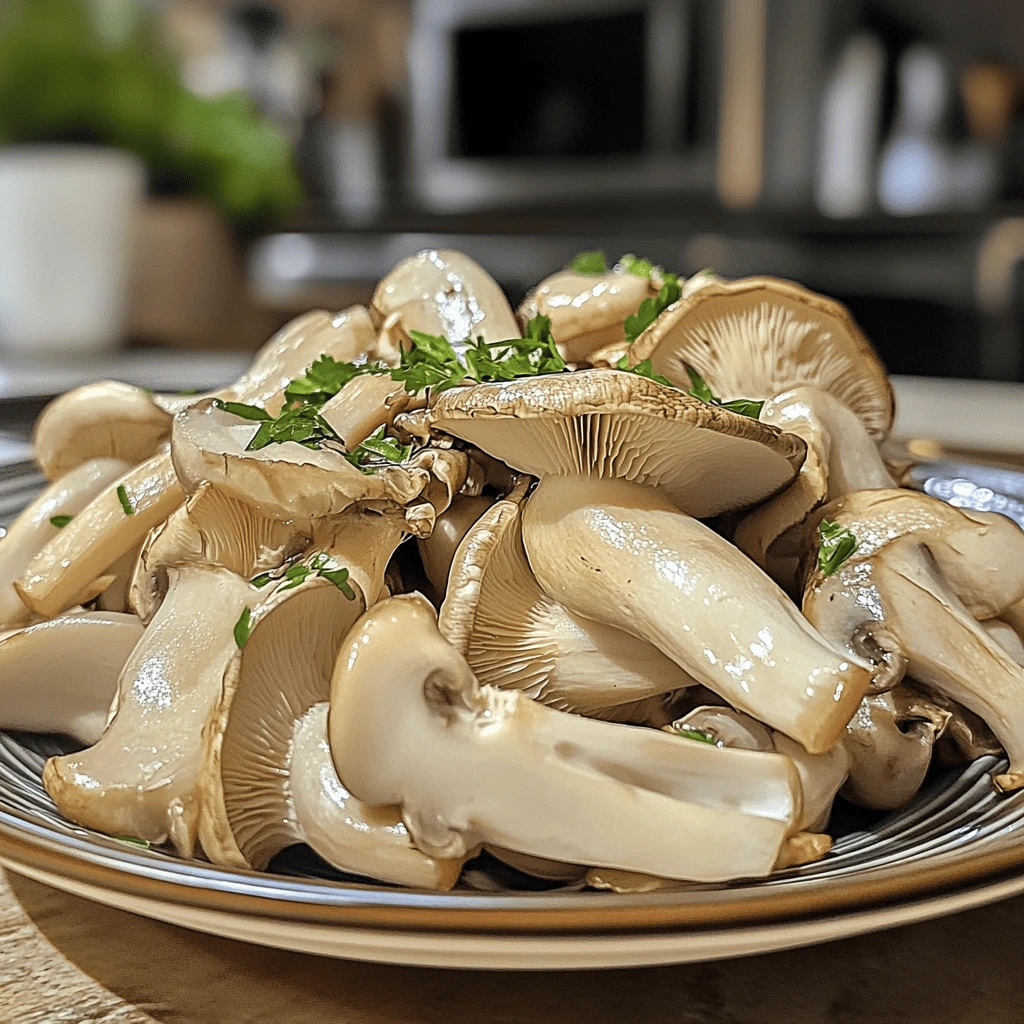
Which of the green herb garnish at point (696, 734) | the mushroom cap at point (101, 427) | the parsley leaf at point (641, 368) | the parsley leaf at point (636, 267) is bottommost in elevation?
the green herb garnish at point (696, 734)

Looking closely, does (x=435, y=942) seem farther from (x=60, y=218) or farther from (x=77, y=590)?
(x=60, y=218)

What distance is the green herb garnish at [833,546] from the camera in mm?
796

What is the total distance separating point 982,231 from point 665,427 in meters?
3.56

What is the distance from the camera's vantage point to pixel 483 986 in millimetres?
656

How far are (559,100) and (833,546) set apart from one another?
4.62 m

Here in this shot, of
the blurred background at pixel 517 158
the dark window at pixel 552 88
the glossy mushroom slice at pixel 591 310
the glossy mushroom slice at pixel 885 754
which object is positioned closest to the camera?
the glossy mushroom slice at pixel 885 754

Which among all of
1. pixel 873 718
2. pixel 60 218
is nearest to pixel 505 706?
pixel 873 718

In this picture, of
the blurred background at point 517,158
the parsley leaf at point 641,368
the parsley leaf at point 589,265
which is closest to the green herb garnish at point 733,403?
the parsley leaf at point 641,368

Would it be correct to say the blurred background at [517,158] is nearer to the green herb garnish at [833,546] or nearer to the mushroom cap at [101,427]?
the mushroom cap at [101,427]

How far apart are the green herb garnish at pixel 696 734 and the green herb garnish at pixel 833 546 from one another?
147 mm

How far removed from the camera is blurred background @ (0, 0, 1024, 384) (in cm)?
330

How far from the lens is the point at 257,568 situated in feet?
2.77

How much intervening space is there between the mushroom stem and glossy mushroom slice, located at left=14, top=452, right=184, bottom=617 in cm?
31

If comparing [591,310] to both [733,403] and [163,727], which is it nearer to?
[733,403]
